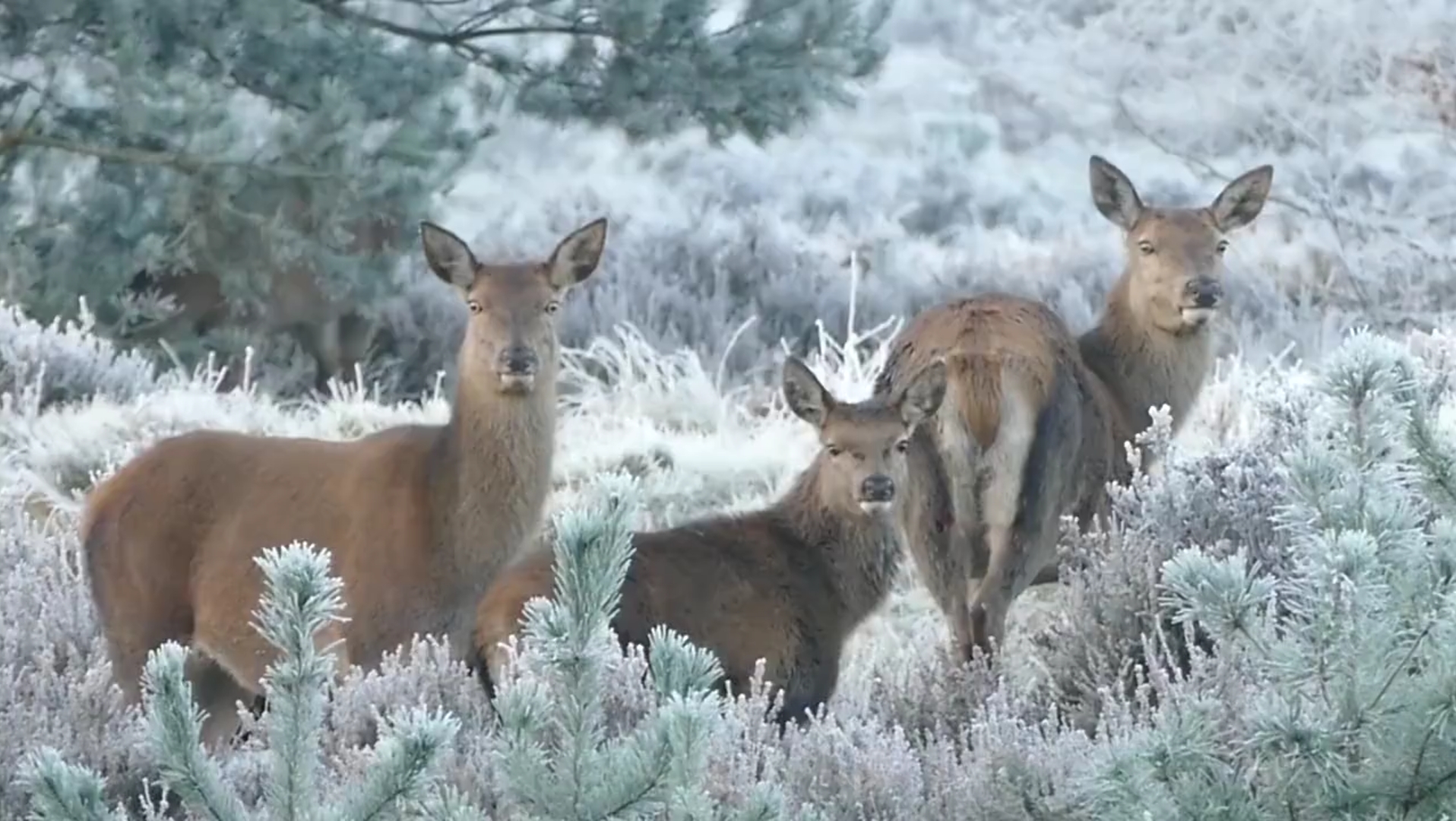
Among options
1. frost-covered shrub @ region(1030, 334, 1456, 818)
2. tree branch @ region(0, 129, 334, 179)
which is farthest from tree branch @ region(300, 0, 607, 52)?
frost-covered shrub @ region(1030, 334, 1456, 818)

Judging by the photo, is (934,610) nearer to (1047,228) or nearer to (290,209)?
(290,209)

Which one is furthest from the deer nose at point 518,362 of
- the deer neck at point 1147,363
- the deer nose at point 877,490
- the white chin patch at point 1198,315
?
the white chin patch at point 1198,315

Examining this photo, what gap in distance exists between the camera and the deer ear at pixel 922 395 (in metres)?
6.67

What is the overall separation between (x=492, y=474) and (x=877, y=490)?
1105 mm

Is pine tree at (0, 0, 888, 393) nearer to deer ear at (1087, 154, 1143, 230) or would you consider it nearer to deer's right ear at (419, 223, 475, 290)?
deer ear at (1087, 154, 1143, 230)

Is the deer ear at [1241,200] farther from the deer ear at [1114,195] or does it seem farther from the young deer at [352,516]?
the young deer at [352,516]

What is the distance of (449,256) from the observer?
7109mm

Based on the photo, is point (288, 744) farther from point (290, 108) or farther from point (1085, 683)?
point (290, 108)

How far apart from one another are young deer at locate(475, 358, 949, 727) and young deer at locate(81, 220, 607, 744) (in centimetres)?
30

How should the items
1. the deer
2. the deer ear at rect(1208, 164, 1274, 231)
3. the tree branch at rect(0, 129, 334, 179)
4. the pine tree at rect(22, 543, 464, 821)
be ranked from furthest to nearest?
the deer < the tree branch at rect(0, 129, 334, 179) < the deer ear at rect(1208, 164, 1274, 231) < the pine tree at rect(22, 543, 464, 821)

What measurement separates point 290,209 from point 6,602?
730 cm

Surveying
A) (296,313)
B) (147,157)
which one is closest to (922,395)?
(147,157)

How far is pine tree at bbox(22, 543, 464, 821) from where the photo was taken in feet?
10.6

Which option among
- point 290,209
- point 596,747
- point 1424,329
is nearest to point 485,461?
point 596,747
